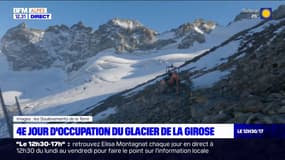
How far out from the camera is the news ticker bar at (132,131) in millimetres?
6859

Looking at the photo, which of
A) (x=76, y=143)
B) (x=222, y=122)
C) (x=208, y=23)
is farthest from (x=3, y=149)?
(x=208, y=23)

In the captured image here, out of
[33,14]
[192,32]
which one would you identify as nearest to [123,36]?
[192,32]

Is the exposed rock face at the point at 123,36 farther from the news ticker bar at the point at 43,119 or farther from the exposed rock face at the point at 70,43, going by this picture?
the news ticker bar at the point at 43,119

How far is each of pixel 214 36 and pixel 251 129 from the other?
144 m

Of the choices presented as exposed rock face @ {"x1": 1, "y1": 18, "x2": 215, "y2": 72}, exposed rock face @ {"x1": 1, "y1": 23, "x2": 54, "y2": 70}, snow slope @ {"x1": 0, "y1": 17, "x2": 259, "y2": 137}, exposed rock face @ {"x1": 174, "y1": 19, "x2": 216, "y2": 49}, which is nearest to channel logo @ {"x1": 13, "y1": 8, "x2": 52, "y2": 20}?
snow slope @ {"x1": 0, "y1": 17, "x2": 259, "y2": 137}

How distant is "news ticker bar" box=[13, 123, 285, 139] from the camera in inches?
270

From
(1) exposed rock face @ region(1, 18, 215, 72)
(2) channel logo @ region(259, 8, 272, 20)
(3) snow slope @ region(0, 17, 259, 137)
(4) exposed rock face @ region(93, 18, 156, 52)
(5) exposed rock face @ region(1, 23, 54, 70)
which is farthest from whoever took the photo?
(5) exposed rock face @ region(1, 23, 54, 70)

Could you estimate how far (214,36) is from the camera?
479 feet

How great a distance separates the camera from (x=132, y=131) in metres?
7.13

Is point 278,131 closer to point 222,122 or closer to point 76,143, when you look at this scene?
point 222,122

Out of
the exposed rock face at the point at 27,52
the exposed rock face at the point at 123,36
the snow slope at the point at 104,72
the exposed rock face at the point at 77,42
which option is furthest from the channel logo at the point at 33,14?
the exposed rock face at the point at 27,52

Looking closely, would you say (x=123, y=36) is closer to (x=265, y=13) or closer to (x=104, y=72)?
(x=104, y=72)

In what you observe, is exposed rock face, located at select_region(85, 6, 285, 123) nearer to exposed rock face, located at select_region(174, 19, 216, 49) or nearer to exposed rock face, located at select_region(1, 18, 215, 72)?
exposed rock face, located at select_region(174, 19, 216, 49)

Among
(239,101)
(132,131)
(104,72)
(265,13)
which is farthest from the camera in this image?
(104,72)
